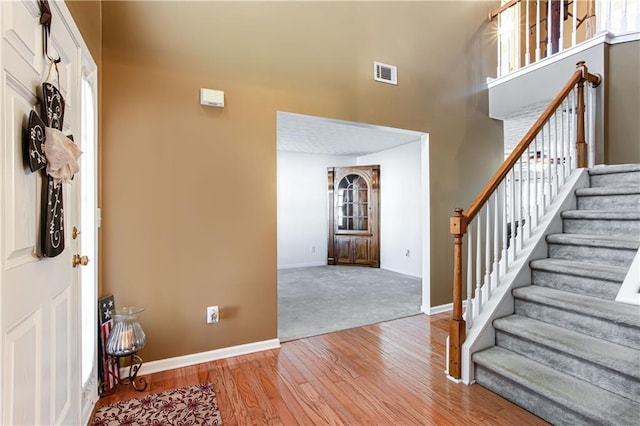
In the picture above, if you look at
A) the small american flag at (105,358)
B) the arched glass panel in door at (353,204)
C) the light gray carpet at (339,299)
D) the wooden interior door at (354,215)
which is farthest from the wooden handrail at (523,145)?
the arched glass panel in door at (353,204)

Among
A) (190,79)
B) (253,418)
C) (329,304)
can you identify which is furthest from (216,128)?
(329,304)

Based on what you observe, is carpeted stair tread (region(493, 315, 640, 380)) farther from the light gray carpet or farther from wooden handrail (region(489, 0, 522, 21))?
wooden handrail (region(489, 0, 522, 21))

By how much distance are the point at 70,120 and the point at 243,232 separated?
4.63 ft

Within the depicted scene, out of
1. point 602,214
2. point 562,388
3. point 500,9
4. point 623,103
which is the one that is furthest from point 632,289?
point 500,9

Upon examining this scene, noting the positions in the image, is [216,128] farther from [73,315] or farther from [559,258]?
[559,258]

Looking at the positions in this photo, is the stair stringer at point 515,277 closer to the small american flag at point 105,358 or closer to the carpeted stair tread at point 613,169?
the carpeted stair tread at point 613,169

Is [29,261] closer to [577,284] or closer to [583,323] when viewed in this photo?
Answer: [583,323]

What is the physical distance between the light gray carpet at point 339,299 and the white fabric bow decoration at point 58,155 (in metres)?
2.23

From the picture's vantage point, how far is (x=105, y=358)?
2143mm

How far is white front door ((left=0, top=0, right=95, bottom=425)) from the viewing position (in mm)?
947

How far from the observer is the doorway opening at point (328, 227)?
3.67 m

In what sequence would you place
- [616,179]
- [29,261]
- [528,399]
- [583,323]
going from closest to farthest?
[29,261] < [528,399] < [583,323] < [616,179]

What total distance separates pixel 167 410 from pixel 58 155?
1.58 meters

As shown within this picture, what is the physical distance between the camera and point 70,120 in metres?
1.54
